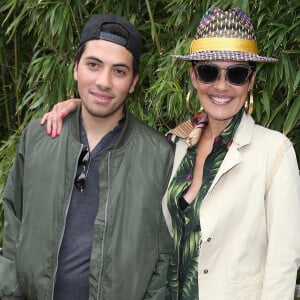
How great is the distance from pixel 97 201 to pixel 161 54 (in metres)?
1.37

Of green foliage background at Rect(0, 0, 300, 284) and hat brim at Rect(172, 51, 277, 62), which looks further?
green foliage background at Rect(0, 0, 300, 284)

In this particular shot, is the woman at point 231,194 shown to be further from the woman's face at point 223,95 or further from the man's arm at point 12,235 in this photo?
the man's arm at point 12,235

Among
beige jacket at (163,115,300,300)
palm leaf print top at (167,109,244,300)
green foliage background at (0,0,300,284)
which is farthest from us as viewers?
green foliage background at (0,0,300,284)

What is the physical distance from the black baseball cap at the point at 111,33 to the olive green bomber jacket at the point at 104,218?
10.5 inches

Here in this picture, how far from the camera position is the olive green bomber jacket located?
2.11 meters

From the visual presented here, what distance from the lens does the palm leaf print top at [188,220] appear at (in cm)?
208

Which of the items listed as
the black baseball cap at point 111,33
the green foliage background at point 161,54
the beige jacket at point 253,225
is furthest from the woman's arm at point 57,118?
the green foliage background at point 161,54

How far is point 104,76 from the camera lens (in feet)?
7.00

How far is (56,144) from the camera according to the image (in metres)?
2.22

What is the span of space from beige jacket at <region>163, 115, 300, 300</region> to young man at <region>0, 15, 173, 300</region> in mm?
226

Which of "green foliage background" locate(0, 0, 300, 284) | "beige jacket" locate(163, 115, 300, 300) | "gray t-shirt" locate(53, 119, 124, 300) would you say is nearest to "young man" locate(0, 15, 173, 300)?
"gray t-shirt" locate(53, 119, 124, 300)

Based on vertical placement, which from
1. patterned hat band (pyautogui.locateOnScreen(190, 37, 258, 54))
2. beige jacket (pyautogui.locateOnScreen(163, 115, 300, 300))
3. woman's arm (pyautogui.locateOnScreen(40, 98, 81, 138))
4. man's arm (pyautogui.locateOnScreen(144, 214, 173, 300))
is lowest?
man's arm (pyautogui.locateOnScreen(144, 214, 173, 300))

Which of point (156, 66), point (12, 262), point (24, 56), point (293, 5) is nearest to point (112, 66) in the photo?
point (12, 262)

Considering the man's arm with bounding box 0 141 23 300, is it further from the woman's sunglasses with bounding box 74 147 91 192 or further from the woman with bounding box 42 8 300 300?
the woman with bounding box 42 8 300 300
